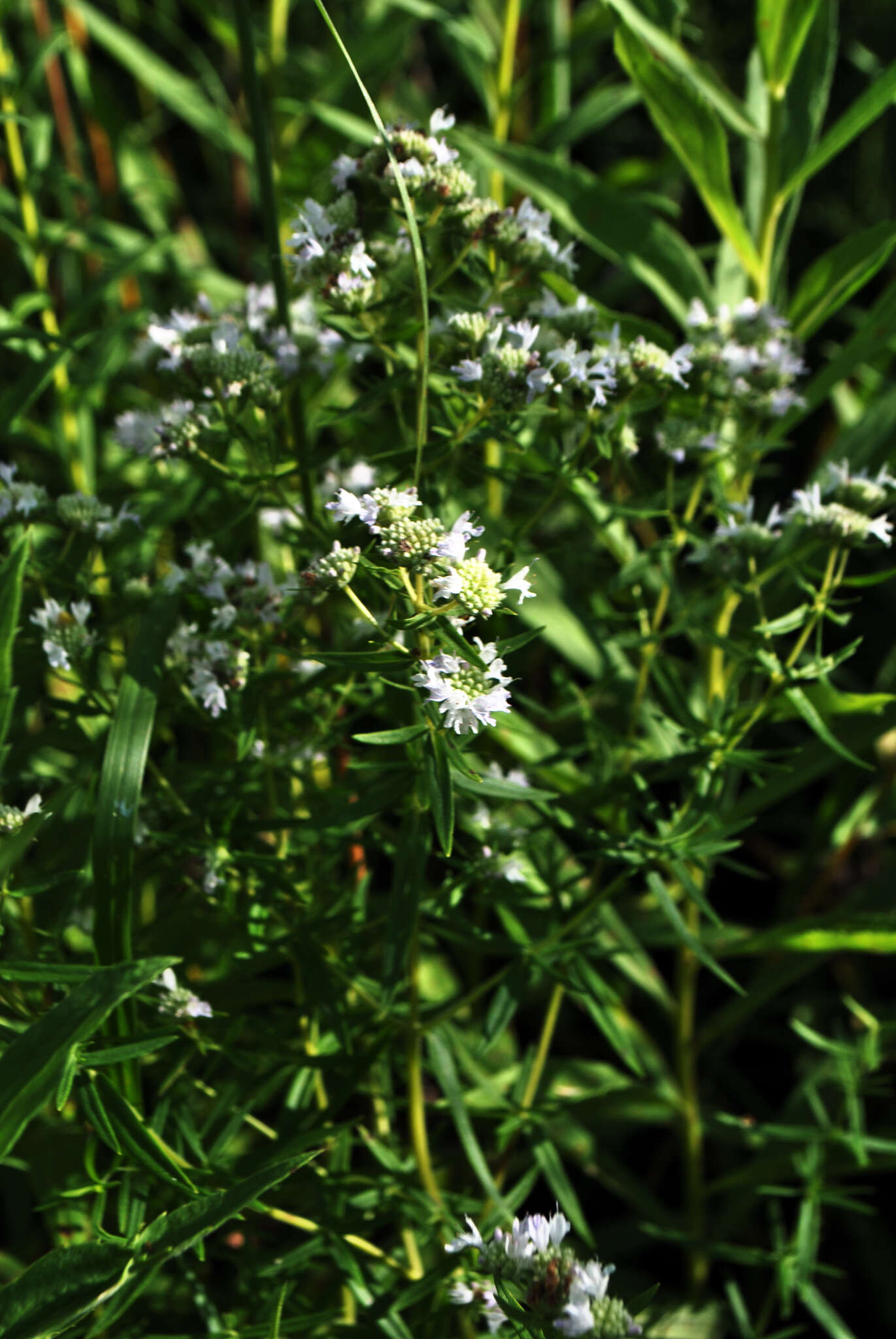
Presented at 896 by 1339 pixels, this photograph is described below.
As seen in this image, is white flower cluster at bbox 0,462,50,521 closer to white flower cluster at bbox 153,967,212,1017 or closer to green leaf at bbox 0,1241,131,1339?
white flower cluster at bbox 153,967,212,1017

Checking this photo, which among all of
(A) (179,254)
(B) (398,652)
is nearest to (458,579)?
(B) (398,652)

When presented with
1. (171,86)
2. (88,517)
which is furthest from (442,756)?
(171,86)

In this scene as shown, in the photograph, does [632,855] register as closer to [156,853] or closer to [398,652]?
[398,652]

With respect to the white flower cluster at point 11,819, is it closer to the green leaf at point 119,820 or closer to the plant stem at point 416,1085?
the green leaf at point 119,820

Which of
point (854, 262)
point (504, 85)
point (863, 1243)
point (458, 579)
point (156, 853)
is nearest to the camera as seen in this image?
point (458, 579)

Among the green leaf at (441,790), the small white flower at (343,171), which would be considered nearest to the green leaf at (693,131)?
the small white flower at (343,171)
